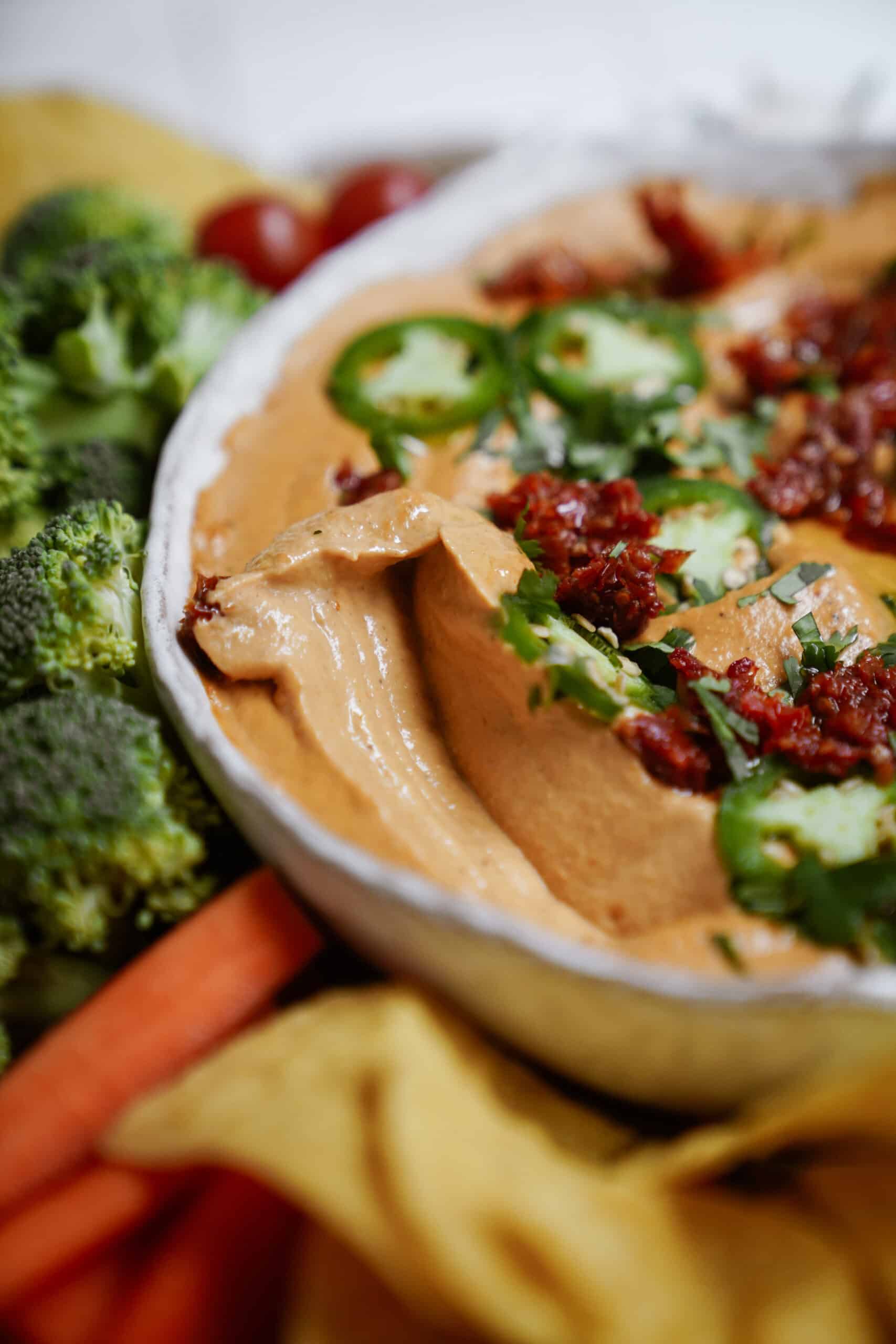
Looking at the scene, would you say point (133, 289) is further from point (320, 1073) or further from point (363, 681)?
point (320, 1073)

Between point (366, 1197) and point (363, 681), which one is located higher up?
point (363, 681)

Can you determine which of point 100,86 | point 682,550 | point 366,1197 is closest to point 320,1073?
point 366,1197

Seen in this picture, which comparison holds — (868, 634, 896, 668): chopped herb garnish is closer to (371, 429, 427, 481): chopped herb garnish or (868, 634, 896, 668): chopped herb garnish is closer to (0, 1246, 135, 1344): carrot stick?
(371, 429, 427, 481): chopped herb garnish

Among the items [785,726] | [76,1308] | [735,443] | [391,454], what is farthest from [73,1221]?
[735,443]

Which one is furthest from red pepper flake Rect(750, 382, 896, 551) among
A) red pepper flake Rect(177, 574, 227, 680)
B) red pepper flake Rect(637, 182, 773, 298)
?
red pepper flake Rect(177, 574, 227, 680)

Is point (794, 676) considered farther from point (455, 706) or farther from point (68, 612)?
point (68, 612)
